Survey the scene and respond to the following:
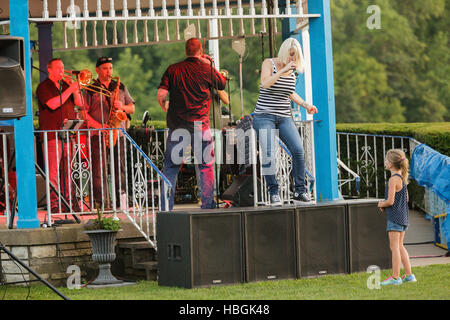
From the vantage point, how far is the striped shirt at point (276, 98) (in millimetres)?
9844

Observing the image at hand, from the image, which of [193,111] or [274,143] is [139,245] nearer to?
[193,111]

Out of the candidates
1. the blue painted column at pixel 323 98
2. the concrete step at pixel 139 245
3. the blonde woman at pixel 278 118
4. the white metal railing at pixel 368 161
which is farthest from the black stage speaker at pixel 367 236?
the white metal railing at pixel 368 161

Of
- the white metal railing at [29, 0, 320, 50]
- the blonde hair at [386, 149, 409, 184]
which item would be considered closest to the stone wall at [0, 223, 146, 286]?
the white metal railing at [29, 0, 320, 50]

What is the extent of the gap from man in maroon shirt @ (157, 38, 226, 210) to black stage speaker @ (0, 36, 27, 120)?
2.15 m

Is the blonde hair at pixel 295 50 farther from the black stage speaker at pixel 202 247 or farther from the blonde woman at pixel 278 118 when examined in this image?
the black stage speaker at pixel 202 247

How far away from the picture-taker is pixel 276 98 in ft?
32.4

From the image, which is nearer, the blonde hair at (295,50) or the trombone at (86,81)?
the blonde hair at (295,50)

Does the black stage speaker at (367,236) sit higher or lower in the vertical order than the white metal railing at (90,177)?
lower

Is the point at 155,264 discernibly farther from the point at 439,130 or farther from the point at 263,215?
the point at 439,130

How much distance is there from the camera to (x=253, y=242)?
29.9ft

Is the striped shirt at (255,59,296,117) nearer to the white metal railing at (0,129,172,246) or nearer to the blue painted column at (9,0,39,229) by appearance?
the white metal railing at (0,129,172,246)

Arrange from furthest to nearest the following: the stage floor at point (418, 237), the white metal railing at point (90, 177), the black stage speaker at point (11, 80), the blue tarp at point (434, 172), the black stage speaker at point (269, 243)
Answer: the blue tarp at point (434, 172) < the stage floor at point (418, 237) < the white metal railing at point (90, 177) < the black stage speaker at point (269, 243) < the black stage speaker at point (11, 80)

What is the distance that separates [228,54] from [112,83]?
2019 centimetres
